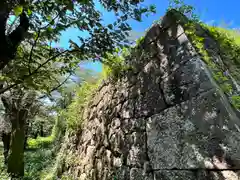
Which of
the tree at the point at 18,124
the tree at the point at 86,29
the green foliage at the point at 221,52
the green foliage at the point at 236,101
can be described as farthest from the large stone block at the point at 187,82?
the tree at the point at 18,124

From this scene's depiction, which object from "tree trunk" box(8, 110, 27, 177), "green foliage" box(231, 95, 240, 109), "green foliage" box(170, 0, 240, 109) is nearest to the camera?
"green foliage" box(231, 95, 240, 109)

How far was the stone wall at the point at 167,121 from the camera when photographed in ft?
4.72

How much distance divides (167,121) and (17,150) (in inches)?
242

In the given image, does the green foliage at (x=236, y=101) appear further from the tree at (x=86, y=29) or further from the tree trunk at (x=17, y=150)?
the tree trunk at (x=17, y=150)

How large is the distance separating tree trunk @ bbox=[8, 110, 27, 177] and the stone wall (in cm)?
425

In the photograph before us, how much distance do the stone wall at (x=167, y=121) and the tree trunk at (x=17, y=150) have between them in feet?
13.9

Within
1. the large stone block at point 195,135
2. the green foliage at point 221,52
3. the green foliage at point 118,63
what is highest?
the green foliage at point 118,63

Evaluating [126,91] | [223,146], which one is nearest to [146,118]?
[126,91]

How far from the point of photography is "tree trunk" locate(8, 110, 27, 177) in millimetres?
6286

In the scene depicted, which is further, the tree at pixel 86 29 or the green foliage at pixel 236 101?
the tree at pixel 86 29

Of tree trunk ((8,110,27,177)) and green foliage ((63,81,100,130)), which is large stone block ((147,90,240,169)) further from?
tree trunk ((8,110,27,177))

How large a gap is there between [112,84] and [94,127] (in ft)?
2.93

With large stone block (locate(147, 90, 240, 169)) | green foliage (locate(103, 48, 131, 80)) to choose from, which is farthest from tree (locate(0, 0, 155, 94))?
large stone block (locate(147, 90, 240, 169))

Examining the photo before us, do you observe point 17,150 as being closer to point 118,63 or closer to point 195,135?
point 118,63
